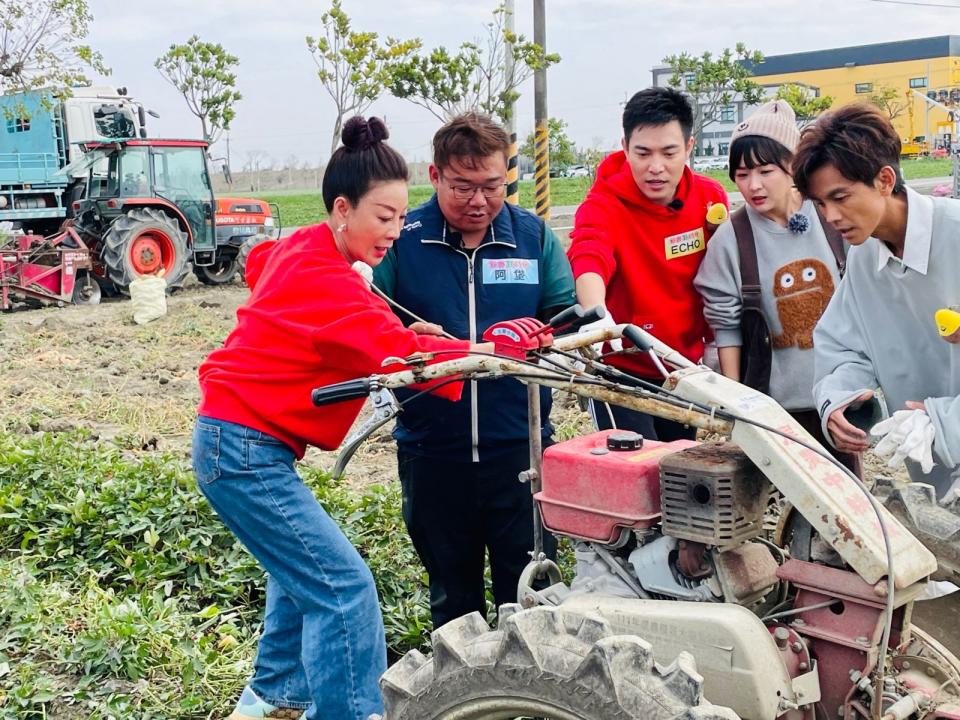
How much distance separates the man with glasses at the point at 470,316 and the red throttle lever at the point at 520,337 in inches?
28.2

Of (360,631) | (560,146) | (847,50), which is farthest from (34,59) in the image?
(847,50)

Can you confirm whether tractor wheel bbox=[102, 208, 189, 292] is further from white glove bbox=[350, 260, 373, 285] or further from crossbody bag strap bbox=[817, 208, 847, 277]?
crossbody bag strap bbox=[817, 208, 847, 277]

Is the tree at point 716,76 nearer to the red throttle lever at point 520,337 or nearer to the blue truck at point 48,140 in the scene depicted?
the blue truck at point 48,140

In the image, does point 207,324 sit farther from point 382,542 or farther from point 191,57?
point 191,57

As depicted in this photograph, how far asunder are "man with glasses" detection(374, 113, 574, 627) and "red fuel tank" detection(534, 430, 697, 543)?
68 centimetres

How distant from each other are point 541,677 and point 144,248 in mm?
13156

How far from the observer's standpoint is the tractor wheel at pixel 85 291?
1392cm

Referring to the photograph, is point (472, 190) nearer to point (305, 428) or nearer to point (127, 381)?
point (305, 428)

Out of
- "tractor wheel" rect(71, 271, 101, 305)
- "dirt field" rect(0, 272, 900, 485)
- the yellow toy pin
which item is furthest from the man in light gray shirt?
"tractor wheel" rect(71, 271, 101, 305)

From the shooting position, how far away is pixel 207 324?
39.1 ft

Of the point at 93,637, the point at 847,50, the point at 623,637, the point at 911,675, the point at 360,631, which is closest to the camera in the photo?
the point at 623,637

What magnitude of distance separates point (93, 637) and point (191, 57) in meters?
29.7

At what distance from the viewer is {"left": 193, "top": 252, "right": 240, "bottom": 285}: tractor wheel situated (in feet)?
53.3

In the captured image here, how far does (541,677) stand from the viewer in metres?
2.21
